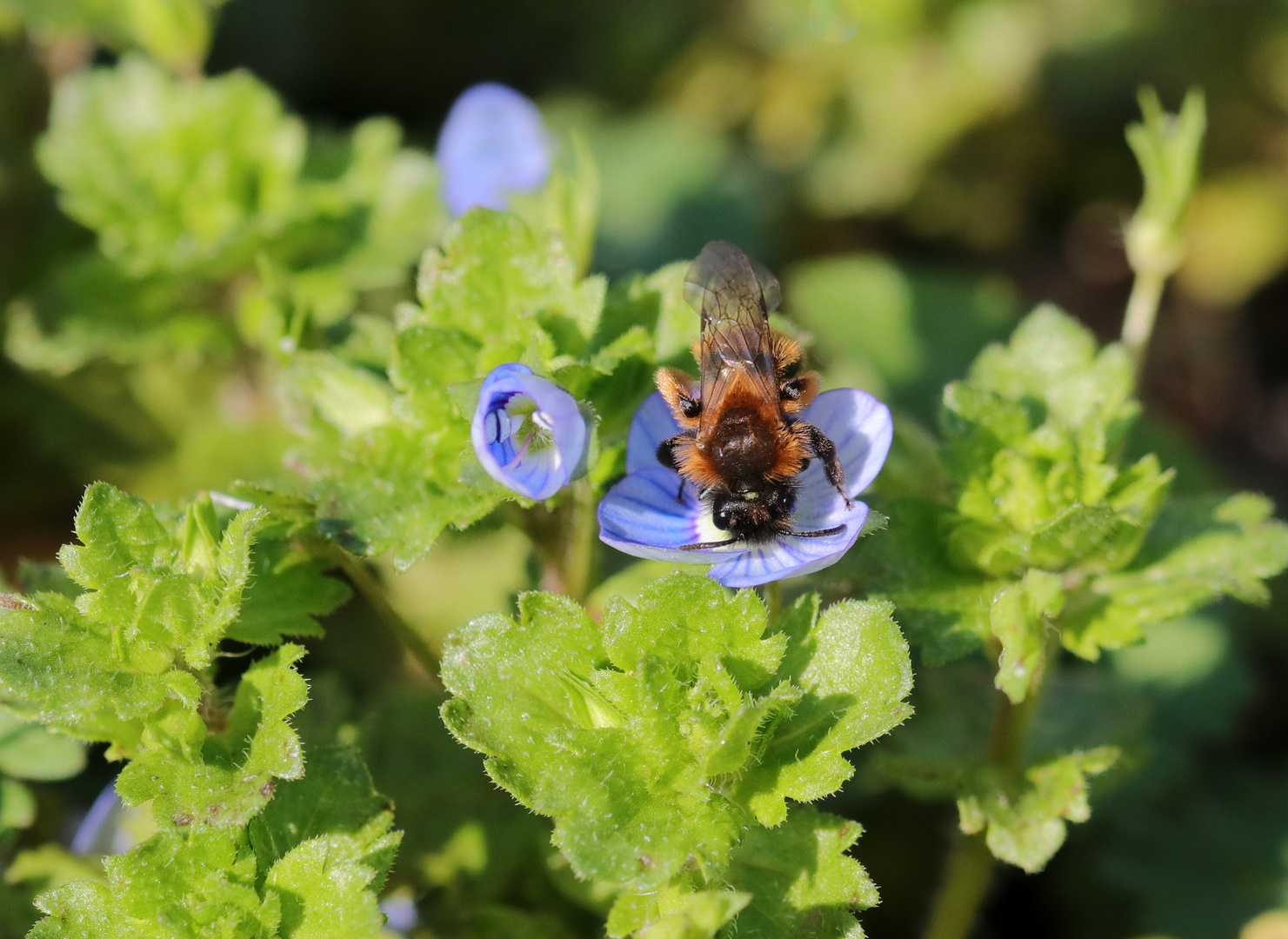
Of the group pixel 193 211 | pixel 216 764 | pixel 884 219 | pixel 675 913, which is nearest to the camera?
pixel 675 913

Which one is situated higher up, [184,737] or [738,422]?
[738,422]

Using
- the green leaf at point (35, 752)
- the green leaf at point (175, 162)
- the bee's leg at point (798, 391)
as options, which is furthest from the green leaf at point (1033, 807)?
the green leaf at point (175, 162)

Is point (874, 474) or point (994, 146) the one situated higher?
point (874, 474)

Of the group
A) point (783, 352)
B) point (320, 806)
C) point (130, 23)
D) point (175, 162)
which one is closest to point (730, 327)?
point (783, 352)

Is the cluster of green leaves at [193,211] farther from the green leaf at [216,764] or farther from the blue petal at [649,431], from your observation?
the green leaf at [216,764]

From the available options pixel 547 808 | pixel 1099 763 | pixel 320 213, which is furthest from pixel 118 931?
pixel 320 213

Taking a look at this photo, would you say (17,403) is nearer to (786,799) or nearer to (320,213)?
(320,213)

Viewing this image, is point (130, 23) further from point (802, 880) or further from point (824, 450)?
point (802, 880)
